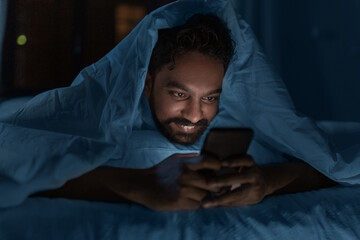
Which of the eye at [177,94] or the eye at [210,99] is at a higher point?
the eye at [177,94]

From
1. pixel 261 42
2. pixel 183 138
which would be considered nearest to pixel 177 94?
pixel 183 138

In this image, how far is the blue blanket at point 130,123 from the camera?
1.82ft

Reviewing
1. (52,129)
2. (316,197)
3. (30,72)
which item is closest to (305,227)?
(316,197)

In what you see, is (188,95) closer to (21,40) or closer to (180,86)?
(180,86)

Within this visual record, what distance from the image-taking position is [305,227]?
53 centimetres

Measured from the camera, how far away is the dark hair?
952mm

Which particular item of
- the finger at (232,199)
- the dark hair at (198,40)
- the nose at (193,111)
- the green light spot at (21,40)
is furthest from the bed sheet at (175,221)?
the green light spot at (21,40)

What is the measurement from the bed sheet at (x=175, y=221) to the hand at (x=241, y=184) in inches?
0.6

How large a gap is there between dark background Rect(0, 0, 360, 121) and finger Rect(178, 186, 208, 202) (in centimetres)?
76

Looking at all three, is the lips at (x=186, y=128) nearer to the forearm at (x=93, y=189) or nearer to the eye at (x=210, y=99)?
the eye at (x=210, y=99)

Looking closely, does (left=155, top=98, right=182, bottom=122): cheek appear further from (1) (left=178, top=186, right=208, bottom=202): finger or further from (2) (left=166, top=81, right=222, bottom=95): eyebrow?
(1) (left=178, top=186, right=208, bottom=202): finger

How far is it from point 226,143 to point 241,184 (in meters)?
0.11

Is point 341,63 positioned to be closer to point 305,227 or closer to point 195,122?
point 195,122

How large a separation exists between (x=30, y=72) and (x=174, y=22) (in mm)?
1081
